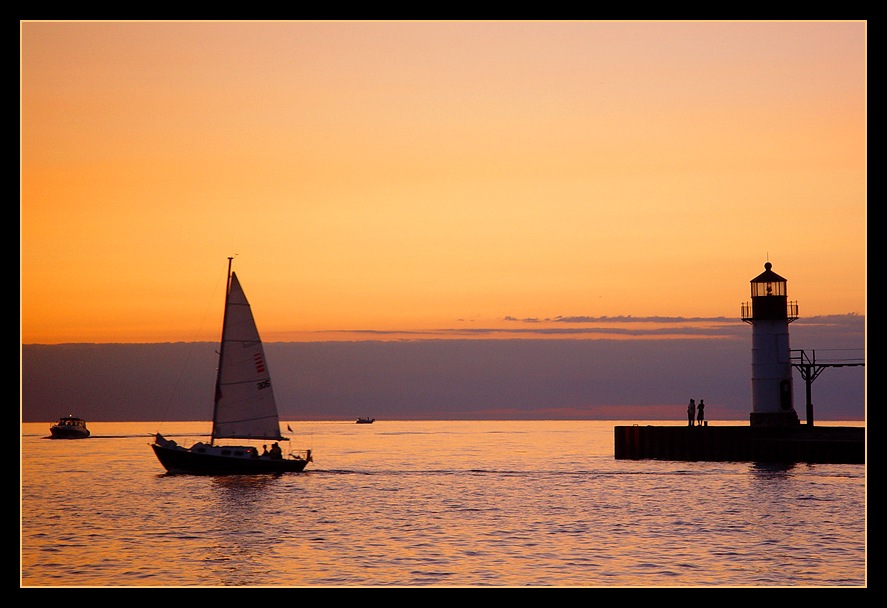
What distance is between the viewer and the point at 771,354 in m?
65.1

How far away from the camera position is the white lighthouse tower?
214 ft

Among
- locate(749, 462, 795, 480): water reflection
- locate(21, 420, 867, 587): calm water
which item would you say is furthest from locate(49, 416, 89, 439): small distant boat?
locate(749, 462, 795, 480): water reflection

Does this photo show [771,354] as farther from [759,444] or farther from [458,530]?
[458,530]

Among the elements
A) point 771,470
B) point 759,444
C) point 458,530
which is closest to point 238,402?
point 458,530

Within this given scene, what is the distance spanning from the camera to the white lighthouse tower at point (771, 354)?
65125 millimetres

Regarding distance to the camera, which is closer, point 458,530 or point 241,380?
point 458,530

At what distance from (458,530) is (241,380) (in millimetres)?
28142

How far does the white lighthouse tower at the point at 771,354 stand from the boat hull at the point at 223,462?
30.6 metres

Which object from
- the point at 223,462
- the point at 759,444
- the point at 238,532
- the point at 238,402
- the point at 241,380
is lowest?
the point at 238,532

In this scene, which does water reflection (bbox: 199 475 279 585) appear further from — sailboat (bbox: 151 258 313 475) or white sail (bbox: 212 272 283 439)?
white sail (bbox: 212 272 283 439)

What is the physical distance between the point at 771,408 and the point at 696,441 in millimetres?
8768
